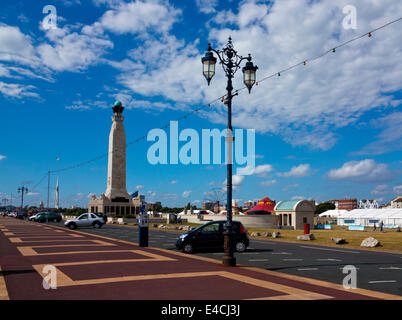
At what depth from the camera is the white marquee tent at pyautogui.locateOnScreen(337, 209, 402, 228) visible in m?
74.0

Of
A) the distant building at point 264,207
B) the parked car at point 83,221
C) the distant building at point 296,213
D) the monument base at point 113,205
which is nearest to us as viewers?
the parked car at point 83,221

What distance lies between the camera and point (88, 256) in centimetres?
1542

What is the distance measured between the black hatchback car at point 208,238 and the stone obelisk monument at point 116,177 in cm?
6498

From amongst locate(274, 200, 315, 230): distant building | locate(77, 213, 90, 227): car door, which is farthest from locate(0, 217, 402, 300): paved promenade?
locate(274, 200, 315, 230): distant building

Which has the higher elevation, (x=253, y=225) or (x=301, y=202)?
(x=301, y=202)

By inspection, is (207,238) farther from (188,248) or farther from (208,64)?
(208,64)

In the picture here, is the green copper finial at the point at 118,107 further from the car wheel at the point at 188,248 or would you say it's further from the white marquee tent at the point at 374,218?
the car wheel at the point at 188,248

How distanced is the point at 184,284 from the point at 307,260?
809 cm

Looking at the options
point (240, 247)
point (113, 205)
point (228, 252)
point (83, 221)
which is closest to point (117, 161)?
point (113, 205)

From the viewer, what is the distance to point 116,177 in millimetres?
83250

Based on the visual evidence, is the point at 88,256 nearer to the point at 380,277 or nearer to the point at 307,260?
the point at 307,260

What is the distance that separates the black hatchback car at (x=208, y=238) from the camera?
18.1m

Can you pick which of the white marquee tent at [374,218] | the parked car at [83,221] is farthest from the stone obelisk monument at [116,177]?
the white marquee tent at [374,218]
